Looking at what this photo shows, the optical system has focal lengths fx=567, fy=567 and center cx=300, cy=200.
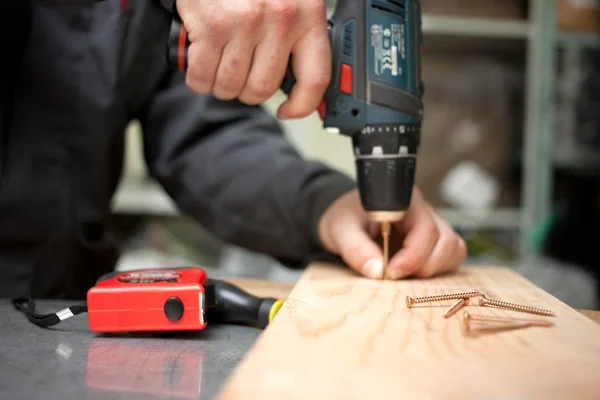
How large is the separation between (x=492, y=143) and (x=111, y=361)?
204cm

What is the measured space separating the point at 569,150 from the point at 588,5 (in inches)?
22.8

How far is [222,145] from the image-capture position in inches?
51.1

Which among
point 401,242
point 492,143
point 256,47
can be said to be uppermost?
point 256,47

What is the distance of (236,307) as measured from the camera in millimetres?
737

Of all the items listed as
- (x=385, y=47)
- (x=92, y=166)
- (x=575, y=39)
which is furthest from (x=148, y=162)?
(x=575, y=39)

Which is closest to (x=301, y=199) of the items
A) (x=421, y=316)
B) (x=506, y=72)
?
(x=421, y=316)

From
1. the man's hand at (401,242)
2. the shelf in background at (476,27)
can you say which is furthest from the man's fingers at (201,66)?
the shelf in background at (476,27)

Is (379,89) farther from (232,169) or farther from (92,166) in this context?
(92,166)

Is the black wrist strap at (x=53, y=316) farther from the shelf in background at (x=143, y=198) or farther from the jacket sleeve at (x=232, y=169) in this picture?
the shelf in background at (x=143, y=198)

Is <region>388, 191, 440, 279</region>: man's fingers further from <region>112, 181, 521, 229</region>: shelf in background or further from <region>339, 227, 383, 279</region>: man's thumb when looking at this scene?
<region>112, 181, 521, 229</region>: shelf in background

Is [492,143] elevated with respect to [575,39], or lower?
lower

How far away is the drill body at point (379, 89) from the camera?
818 mm

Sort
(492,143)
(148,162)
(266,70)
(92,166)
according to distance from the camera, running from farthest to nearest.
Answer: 1. (492,143)
2. (148,162)
3. (92,166)
4. (266,70)

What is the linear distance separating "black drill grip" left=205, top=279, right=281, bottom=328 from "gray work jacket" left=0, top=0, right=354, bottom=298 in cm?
36
